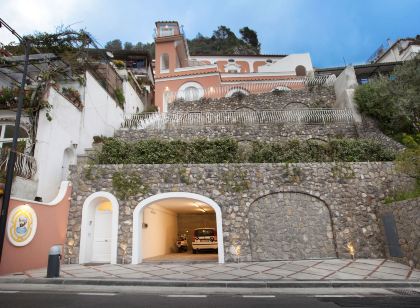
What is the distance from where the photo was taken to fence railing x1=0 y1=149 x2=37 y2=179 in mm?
8745

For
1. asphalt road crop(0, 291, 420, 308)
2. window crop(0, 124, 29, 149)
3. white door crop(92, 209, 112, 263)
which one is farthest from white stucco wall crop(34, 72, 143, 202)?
asphalt road crop(0, 291, 420, 308)

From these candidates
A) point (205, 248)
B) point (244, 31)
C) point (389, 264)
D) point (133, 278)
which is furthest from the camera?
point (244, 31)

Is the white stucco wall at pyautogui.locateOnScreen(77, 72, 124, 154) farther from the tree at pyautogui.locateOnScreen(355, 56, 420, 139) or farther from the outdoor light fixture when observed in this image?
the tree at pyautogui.locateOnScreen(355, 56, 420, 139)

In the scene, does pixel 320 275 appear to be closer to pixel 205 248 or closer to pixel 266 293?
pixel 266 293

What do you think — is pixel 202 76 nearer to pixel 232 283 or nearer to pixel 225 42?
pixel 232 283

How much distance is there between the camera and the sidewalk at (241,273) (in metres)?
6.55

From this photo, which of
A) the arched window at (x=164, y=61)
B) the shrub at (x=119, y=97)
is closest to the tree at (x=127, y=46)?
the arched window at (x=164, y=61)

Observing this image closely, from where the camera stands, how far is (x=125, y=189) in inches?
384

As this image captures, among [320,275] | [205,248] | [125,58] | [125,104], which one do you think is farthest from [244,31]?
[320,275]

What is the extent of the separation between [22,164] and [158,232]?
251 inches

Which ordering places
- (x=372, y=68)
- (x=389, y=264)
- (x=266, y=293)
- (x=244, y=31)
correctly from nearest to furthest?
(x=266, y=293)
(x=389, y=264)
(x=372, y=68)
(x=244, y=31)

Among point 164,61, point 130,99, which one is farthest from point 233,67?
point 130,99

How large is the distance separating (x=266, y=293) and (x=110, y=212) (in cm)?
695

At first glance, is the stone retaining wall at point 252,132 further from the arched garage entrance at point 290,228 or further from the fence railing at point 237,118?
the arched garage entrance at point 290,228
